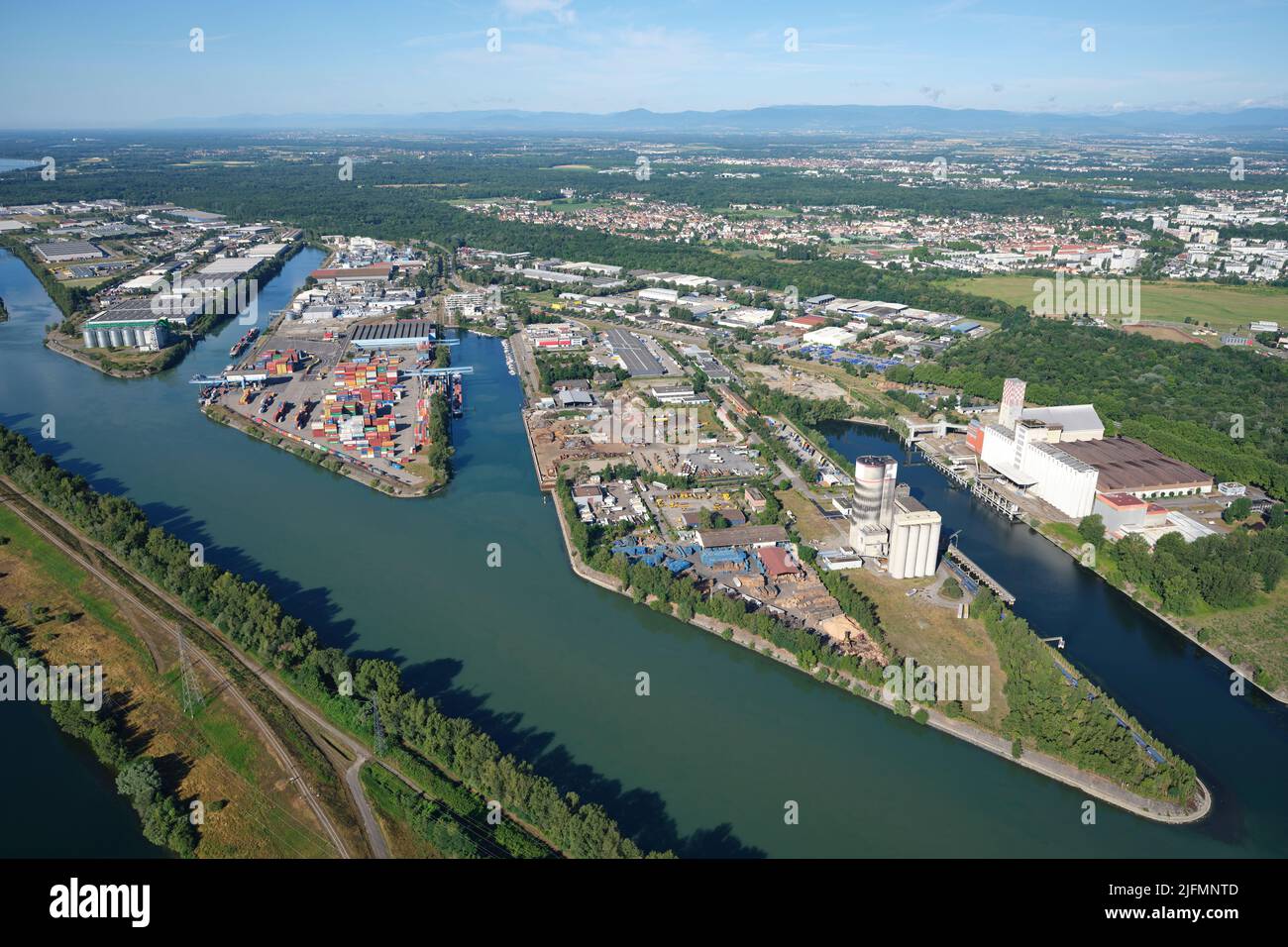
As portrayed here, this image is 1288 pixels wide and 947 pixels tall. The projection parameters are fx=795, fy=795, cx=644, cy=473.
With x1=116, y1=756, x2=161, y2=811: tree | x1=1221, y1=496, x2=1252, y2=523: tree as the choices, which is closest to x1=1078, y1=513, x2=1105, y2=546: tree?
x1=1221, y1=496, x2=1252, y2=523: tree

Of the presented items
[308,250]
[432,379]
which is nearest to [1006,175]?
[308,250]

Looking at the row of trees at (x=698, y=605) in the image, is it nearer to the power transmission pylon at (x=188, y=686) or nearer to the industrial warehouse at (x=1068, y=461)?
the power transmission pylon at (x=188, y=686)

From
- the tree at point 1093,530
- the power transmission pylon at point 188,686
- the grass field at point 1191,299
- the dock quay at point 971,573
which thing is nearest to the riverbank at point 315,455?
the power transmission pylon at point 188,686

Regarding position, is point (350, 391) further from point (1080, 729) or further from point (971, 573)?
point (1080, 729)

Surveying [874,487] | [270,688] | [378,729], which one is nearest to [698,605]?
[874,487]

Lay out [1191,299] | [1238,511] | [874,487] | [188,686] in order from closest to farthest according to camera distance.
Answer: [188,686] → [874,487] → [1238,511] → [1191,299]

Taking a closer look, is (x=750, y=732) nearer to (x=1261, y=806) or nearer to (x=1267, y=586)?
(x=1261, y=806)
